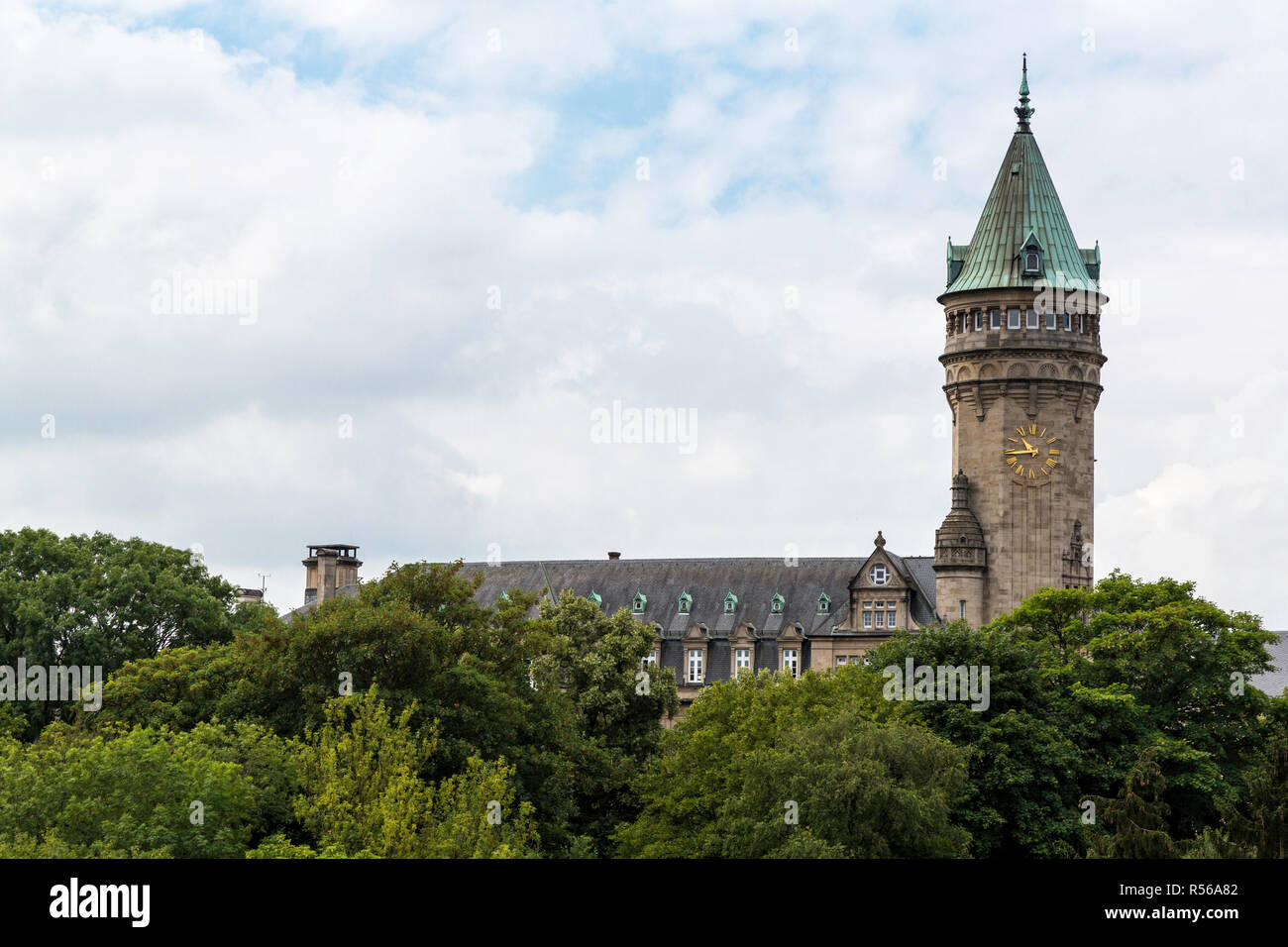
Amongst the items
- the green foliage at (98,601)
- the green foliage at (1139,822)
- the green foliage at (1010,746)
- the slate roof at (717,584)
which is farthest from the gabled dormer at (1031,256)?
the green foliage at (1139,822)

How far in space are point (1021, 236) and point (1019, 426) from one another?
32.0 feet

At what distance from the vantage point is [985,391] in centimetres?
9212

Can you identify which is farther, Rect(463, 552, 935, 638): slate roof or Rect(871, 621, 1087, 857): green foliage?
Rect(463, 552, 935, 638): slate roof

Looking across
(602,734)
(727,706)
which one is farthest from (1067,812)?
(602,734)

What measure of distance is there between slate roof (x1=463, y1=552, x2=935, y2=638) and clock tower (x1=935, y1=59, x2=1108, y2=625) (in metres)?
6.74

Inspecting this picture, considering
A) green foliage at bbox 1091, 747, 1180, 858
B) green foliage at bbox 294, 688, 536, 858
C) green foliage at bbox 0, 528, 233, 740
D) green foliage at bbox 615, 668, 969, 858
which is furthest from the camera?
green foliage at bbox 0, 528, 233, 740

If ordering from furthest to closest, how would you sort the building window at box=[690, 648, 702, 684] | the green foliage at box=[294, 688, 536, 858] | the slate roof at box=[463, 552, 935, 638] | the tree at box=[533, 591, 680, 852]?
the building window at box=[690, 648, 702, 684] < the slate roof at box=[463, 552, 935, 638] < the tree at box=[533, 591, 680, 852] < the green foliage at box=[294, 688, 536, 858]

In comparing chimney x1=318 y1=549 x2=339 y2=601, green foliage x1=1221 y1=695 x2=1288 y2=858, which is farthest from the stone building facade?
green foliage x1=1221 y1=695 x2=1288 y2=858

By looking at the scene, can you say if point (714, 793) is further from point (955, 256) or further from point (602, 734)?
point (955, 256)

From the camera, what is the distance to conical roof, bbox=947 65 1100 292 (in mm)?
92812

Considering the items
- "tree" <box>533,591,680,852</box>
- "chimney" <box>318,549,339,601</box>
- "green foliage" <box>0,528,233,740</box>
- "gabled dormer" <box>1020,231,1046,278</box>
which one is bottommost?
"tree" <box>533,591,680,852</box>

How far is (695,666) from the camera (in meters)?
103

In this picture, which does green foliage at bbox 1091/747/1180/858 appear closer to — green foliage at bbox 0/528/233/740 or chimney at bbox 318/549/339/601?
green foliage at bbox 0/528/233/740

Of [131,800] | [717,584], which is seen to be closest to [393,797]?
[131,800]
